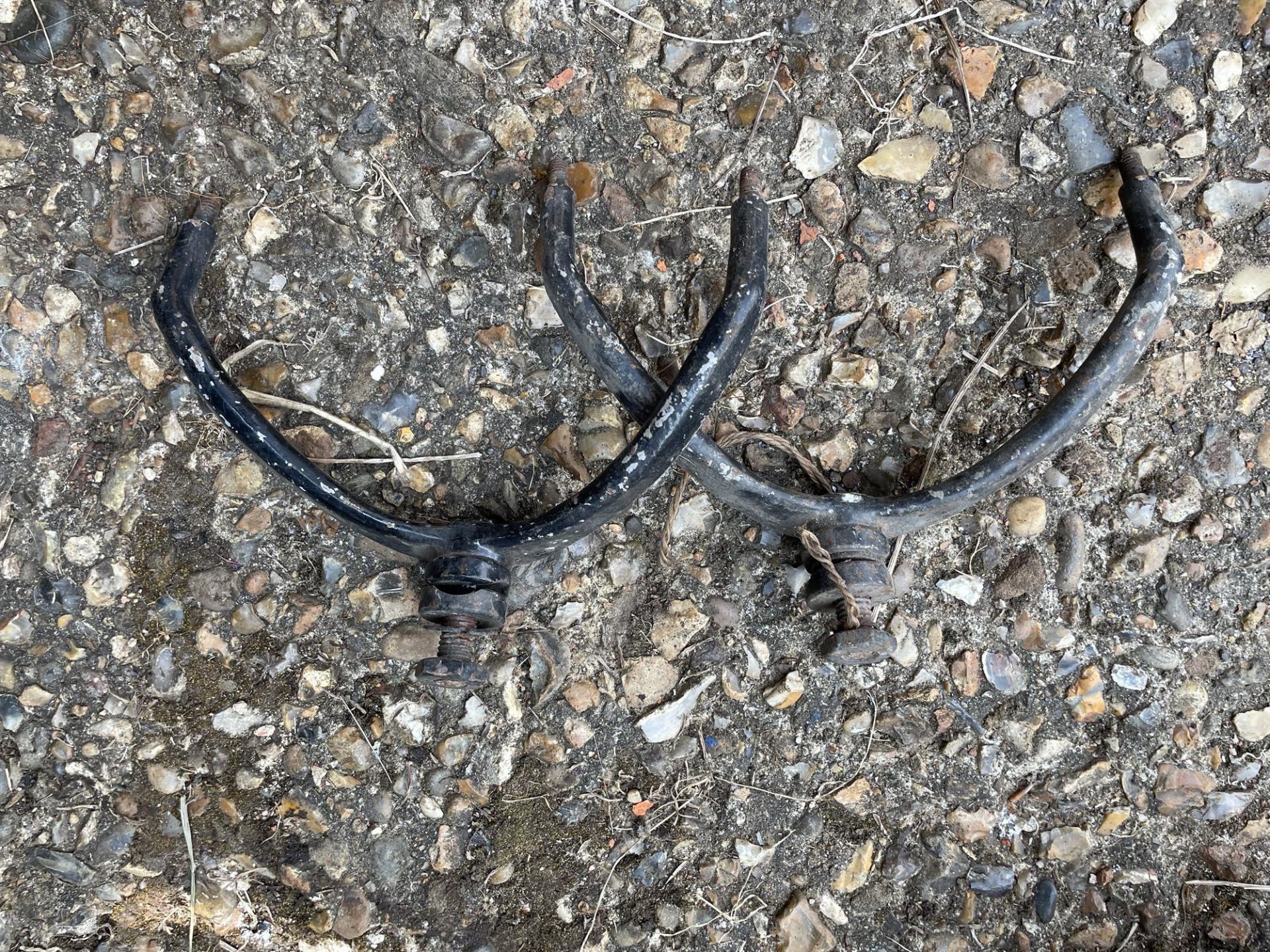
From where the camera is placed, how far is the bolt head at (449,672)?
130cm

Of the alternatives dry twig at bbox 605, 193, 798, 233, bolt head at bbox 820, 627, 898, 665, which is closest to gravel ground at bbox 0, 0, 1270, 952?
dry twig at bbox 605, 193, 798, 233

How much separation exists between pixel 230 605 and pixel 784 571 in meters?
0.89

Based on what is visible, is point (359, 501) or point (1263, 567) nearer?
point (359, 501)

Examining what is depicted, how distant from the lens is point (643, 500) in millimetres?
1475

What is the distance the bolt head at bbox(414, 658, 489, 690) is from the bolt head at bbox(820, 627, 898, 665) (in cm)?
52

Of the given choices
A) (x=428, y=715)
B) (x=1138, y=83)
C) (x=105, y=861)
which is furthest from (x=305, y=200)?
(x=1138, y=83)

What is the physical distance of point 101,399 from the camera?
1.48m

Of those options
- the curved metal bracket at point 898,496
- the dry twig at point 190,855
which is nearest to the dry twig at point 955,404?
the curved metal bracket at point 898,496

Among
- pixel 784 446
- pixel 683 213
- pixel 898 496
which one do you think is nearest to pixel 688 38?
pixel 683 213

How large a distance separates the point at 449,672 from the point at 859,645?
0.59 metres

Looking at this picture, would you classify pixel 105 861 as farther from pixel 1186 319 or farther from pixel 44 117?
pixel 1186 319

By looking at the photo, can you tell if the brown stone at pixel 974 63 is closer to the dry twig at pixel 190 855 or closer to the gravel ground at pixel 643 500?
the gravel ground at pixel 643 500

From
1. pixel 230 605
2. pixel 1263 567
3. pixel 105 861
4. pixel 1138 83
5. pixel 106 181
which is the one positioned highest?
pixel 1138 83

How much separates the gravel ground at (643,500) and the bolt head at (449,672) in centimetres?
15
